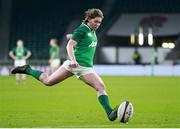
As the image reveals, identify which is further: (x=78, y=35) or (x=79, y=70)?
(x=79, y=70)

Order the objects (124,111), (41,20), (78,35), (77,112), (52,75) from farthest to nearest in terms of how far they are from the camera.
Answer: (41,20) → (77,112) → (52,75) → (78,35) → (124,111)

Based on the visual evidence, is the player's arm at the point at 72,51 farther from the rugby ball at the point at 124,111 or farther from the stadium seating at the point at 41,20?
the stadium seating at the point at 41,20

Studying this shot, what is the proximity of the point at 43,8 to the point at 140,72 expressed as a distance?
11.1 m

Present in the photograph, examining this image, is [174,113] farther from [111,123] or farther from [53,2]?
[53,2]

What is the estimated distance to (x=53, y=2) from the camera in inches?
2085

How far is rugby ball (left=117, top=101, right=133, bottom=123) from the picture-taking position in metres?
12.0

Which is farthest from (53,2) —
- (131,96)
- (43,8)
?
(131,96)

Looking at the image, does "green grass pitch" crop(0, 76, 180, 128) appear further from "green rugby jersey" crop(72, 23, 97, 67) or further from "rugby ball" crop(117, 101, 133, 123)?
"green rugby jersey" crop(72, 23, 97, 67)

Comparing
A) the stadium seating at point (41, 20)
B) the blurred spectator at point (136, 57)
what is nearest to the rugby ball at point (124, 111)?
the blurred spectator at point (136, 57)

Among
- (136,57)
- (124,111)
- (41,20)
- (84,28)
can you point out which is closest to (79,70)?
(84,28)

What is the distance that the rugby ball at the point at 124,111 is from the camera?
1198 cm

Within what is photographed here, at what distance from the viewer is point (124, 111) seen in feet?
39.4

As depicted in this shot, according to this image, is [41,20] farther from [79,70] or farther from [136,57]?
[79,70]

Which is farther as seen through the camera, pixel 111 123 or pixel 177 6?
pixel 177 6
